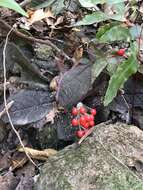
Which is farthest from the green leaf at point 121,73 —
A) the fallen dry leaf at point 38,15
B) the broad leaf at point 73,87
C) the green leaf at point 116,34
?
the fallen dry leaf at point 38,15

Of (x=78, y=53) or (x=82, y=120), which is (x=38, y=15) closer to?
(x=78, y=53)

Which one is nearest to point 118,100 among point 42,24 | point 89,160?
point 89,160

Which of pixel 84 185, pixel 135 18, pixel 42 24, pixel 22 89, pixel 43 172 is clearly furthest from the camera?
pixel 42 24

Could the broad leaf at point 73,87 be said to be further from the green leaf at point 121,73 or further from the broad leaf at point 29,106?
the green leaf at point 121,73

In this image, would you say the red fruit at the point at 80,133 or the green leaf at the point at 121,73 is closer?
the green leaf at the point at 121,73

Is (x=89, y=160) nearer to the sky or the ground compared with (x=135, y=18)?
nearer to the ground

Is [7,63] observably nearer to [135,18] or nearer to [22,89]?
[22,89]
